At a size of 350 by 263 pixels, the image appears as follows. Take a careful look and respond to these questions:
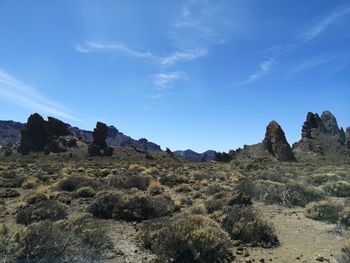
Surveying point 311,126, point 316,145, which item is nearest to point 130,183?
point 316,145

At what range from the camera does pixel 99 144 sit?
289 ft

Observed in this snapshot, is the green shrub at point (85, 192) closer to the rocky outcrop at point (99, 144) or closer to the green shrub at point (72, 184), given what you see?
the green shrub at point (72, 184)

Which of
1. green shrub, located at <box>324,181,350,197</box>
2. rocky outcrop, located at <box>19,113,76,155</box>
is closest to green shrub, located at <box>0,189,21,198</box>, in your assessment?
green shrub, located at <box>324,181,350,197</box>

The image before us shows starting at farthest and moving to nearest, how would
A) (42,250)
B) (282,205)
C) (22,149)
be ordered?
(22,149) < (282,205) < (42,250)

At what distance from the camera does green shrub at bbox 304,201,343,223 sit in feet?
47.1

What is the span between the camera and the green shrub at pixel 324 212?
565 inches

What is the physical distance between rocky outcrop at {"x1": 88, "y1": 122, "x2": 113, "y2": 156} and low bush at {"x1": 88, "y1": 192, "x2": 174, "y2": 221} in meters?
69.1

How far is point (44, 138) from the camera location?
92938 mm

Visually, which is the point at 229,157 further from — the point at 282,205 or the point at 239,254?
the point at 239,254

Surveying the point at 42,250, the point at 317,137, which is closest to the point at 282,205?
the point at 42,250

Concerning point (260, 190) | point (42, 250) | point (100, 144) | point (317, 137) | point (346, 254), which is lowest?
point (42, 250)

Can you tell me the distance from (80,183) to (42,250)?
13.0 meters

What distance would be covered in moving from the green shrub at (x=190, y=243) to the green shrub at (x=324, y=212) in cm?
612

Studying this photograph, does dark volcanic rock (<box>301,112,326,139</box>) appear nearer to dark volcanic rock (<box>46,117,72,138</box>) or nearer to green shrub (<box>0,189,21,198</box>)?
dark volcanic rock (<box>46,117,72,138</box>)
